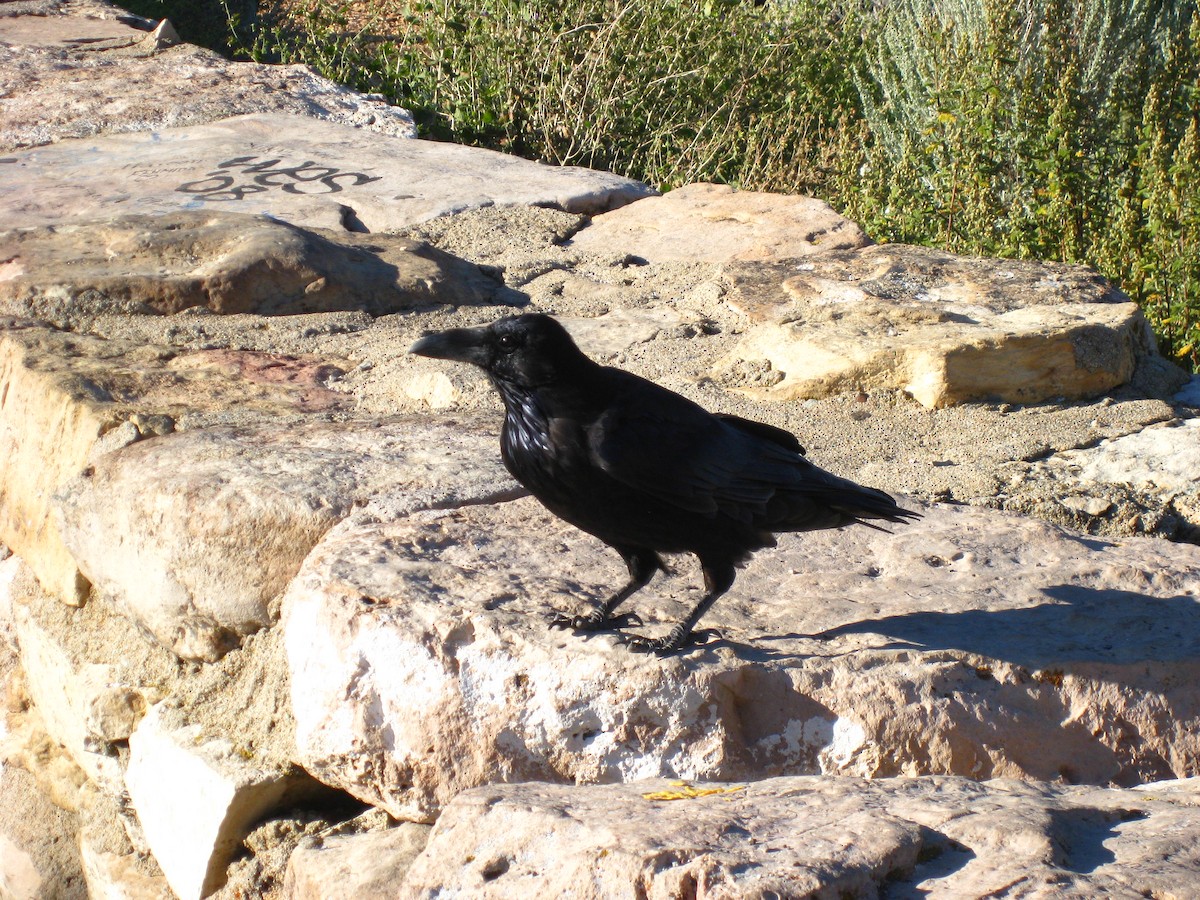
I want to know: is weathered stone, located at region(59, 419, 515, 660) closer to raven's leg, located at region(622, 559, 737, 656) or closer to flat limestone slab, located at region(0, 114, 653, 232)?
raven's leg, located at region(622, 559, 737, 656)

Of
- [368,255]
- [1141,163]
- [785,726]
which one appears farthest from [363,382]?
[1141,163]

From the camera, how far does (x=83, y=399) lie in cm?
293

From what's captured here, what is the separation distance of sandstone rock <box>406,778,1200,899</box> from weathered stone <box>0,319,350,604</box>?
1.60 meters

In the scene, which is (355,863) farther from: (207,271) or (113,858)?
(207,271)

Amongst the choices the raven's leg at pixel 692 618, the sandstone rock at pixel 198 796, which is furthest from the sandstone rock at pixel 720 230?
the sandstone rock at pixel 198 796

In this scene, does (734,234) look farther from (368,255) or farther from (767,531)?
(767,531)

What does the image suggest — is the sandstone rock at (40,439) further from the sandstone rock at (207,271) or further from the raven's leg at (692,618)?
the raven's leg at (692,618)

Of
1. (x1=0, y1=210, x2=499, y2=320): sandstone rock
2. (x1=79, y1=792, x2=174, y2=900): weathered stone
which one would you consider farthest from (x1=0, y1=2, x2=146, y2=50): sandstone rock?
(x1=79, y1=792, x2=174, y2=900): weathered stone

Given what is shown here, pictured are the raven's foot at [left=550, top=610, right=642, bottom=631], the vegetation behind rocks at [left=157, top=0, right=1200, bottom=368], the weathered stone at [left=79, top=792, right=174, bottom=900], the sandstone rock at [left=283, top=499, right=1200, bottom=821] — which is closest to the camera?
the sandstone rock at [left=283, top=499, right=1200, bottom=821]

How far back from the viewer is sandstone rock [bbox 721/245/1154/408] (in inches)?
131

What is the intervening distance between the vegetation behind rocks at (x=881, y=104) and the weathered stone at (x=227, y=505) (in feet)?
9.47

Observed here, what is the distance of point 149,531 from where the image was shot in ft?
8.45

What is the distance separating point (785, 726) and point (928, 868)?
2.14 ft

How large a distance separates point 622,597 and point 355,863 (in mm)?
705
